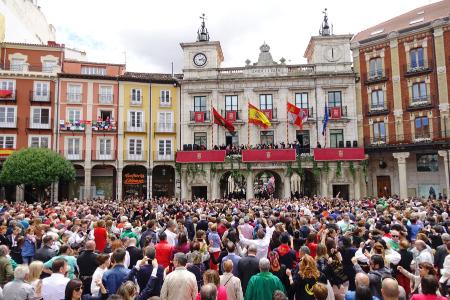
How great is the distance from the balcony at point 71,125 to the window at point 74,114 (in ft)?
1.35

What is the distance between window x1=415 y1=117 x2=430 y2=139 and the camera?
1389 inches

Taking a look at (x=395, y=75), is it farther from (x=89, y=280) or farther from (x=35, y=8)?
(x=35, y=8)

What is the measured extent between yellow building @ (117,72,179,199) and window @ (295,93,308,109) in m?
12.7

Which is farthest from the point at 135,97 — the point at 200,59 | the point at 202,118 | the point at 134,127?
the point at 200,59

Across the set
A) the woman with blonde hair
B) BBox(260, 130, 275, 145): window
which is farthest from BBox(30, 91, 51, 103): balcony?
the woman with blonde hair

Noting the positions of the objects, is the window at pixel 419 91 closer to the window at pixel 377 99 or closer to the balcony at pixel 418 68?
the balcony at pixel 418 68

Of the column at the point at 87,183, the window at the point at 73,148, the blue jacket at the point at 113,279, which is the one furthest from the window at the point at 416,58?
the blue jacket at the point at 113,279

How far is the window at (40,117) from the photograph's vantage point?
127 feet

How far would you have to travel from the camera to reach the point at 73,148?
39.3 m

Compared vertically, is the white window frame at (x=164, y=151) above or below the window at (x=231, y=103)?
below

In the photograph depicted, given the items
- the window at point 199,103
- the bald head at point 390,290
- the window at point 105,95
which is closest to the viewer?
the bald head at point 390,290

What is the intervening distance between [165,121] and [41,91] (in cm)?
1280

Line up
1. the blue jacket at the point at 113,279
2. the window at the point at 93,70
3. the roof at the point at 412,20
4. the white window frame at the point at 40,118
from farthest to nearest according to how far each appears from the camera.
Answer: the window at the point at 93,70, the white window frame at the point at 40,118, the roof at the point at 412,20, the blue jacket at the point at 113,279

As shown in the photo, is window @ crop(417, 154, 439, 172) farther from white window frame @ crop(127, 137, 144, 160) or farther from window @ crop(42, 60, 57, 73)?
window @ crop(42, 60, 57, 73)
